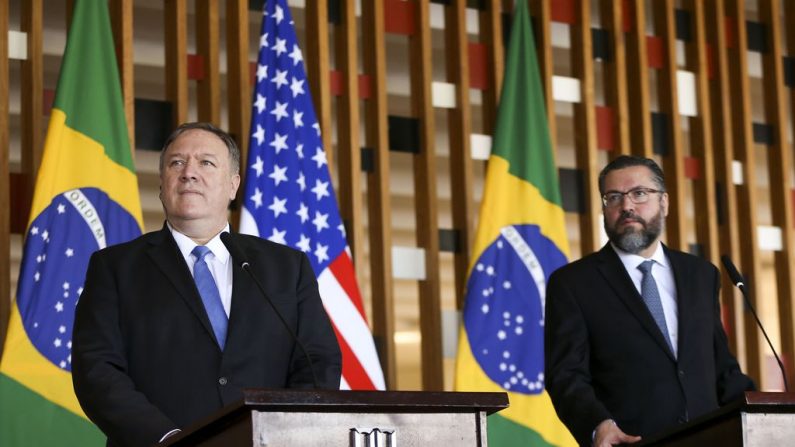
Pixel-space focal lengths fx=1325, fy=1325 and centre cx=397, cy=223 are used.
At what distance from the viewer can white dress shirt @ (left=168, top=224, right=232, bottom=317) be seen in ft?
9.95

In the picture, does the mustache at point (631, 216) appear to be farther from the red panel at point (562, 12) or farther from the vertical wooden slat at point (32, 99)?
the red panel at point (562, 12)

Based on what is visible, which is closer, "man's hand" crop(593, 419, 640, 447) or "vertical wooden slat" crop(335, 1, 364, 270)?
"man's hand" crop(593, 419, 640, 447)

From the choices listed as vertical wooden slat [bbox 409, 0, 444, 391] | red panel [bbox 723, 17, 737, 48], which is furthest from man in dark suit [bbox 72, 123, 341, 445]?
red panel [bbox 723, 17, 737, 48]

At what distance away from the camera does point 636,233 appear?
3635 millimetres

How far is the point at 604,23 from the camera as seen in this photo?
6016 millimetres

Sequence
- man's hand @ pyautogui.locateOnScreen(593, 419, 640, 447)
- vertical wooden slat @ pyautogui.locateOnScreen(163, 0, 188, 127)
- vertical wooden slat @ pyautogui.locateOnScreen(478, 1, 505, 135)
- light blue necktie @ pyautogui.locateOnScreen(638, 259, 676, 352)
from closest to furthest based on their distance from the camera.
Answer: man's hand @ pyautogui.locateOnScreen(593, 419, 640, 447)
light blue necktie @ pyautogui.locateOnScreen(638, 259, 676, 352)
vertical wooden slat @ pyautogui.locateOnScreen(163, 0, 188, 127)
vertical wooden slat @ pyautogui.locateOnScreen(478, 1, 505, 135)

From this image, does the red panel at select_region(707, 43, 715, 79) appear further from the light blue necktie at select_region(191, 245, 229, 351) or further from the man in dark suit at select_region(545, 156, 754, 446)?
the light blue necktie at select_region(191, 245, 229, 351)

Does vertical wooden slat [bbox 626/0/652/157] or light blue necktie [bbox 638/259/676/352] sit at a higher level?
vertical wooden slat [bbox 626/0/652/157]

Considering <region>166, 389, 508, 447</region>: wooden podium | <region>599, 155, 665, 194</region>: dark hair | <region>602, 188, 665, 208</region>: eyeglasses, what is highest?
<region>599, 155, 665, 194</region>: dark hair

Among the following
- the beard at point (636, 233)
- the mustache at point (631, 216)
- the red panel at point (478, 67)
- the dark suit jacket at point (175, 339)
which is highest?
the red panel at point (478, 67)

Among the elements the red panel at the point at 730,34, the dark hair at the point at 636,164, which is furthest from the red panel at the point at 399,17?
the dark hair at the point at 636,164

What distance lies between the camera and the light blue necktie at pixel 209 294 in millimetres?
2941

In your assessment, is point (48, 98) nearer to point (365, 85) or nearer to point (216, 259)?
point (365, 85)

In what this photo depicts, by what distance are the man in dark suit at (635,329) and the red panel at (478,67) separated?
2.00 metres
